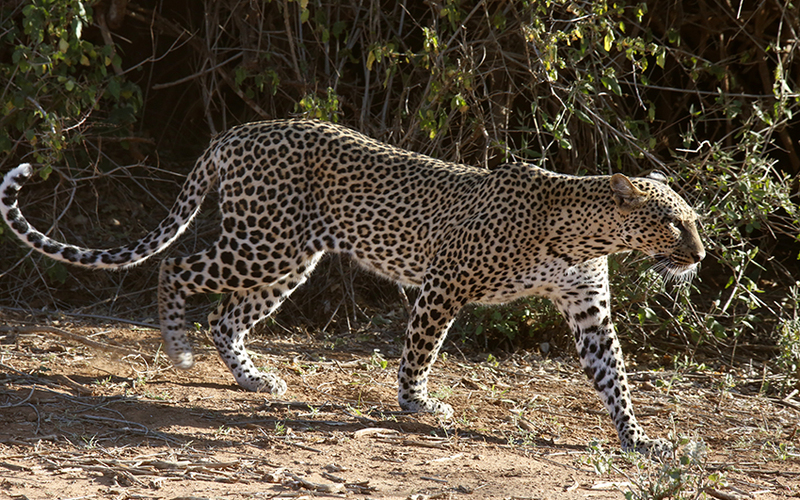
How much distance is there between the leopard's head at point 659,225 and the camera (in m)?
4.47

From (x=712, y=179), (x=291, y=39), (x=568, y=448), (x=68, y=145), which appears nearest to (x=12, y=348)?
(x=68, y=145)

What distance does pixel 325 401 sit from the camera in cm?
509

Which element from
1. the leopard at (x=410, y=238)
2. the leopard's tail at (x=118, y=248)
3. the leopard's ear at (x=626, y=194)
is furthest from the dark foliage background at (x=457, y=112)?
the leopard's ear at (x=626, y=194)

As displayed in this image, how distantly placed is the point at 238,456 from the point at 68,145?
12.1 feet

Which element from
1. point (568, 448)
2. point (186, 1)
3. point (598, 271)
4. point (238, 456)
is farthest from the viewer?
point (186, 1)

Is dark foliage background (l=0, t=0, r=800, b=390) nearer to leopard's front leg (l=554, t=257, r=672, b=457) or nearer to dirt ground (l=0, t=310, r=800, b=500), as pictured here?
dirt ground (l=0, t=310, r=800, b=500)

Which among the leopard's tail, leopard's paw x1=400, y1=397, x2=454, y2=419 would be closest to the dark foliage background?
the leopard's tail

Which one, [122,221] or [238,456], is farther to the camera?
[122,221]

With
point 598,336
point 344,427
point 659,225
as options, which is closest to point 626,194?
point 659,225

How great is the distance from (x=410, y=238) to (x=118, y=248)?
67.4 inches

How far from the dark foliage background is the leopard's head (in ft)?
3.99

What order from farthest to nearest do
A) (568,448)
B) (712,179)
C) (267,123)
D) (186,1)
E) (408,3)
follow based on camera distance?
(186,1) < (408,3) < (712,179) < (267,123) < (568,448)

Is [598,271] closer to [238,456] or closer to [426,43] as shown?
[426,43]

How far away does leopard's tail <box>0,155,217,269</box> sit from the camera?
4660mm
